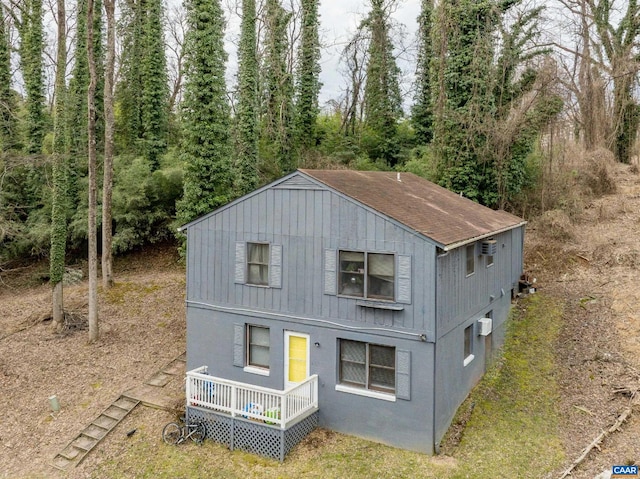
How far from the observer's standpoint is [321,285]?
35.3 feet

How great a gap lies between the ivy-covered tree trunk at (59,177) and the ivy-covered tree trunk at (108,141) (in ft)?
4.60

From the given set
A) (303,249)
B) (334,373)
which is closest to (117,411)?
(334,373)

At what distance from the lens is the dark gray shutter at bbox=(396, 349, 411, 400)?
9867mm

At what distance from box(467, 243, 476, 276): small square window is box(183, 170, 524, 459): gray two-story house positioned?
0.26 feet

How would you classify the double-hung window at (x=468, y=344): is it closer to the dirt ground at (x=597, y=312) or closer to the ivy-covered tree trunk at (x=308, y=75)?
the dirt ground at (x=597, y=312)

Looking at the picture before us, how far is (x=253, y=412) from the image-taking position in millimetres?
10445

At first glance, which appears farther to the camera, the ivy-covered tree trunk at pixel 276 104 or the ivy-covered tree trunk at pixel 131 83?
the ivy-covered tree trunk at pixel 131 83

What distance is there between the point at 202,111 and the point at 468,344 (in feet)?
43.4

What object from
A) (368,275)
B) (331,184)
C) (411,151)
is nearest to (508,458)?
(368,275)

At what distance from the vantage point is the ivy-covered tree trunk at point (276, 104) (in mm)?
26031

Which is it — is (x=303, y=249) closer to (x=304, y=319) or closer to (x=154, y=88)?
(x=304, y=319)

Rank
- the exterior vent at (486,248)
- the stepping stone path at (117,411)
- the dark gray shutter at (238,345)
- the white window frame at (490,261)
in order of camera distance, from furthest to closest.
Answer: the white window frame at (490,261), the exterior vent at (486,248), the dark gray shutter at (238,345), the stepping stone path at (117,411)

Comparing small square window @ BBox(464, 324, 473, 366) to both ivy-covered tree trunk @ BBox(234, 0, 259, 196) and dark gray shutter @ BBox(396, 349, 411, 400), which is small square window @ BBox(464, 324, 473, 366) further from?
ivy-covered tree trunk @ BBox(234, 0, 259, 196)

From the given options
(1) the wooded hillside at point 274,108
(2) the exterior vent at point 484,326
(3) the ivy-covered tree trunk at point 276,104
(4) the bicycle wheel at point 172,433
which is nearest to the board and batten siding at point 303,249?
(4) the bicycle wheel at point 172,433
